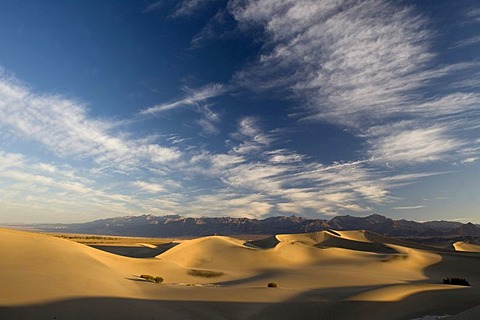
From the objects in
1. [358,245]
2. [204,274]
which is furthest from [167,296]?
[358,245]

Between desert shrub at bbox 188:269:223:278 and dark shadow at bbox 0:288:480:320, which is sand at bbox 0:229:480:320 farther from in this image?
desert shrub at bbox 188:269:223:278

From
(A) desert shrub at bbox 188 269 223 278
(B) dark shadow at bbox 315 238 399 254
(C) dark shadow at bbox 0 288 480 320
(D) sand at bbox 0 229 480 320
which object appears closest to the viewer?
(C) dark shadow at bbox 0 288 480 320

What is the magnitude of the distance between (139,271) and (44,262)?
10.7 metres

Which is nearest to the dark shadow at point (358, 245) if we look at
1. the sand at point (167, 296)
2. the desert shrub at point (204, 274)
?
the sand at point (167, 296)

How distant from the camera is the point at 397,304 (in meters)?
16.0

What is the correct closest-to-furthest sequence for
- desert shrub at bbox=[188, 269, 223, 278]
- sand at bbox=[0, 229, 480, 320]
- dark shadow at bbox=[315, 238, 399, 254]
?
sand at bbox=[0, 229, 480, 320]
desert shrub at bbox=[188, 269, 223, 278]
dark shadow at bbox=[315, 238, 399, 254]

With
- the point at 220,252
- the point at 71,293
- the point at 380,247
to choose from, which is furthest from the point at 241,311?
the point at 380,247

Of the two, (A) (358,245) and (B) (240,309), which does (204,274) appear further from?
(A) (358,245)

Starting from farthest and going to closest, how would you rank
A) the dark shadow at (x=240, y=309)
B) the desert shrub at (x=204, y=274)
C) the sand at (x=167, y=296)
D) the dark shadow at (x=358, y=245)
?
the dark shadow at (x=358, y=245)
the desert shrub at (x=204, y=274)
the sand at (x=167, y=296)
the dark shadow at (x=240, y=309)

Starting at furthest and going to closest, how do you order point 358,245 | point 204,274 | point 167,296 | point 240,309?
point 358,245
point 204,274
point 167,296
point 240,309

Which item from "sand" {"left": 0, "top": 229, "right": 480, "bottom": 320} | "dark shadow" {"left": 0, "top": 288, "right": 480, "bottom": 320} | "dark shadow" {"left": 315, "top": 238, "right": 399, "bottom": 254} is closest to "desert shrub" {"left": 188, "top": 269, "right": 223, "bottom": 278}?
"sand" {"left": 0, "top": 229, "right": 480, "bottom": 320}

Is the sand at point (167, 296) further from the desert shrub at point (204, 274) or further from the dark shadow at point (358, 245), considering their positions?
the dark shadow at point (358, 245)

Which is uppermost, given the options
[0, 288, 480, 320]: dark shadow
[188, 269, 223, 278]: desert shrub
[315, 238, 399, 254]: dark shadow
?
[315, 238, 399, 254]: dark shadow

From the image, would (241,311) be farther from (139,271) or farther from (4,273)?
(139,271)
